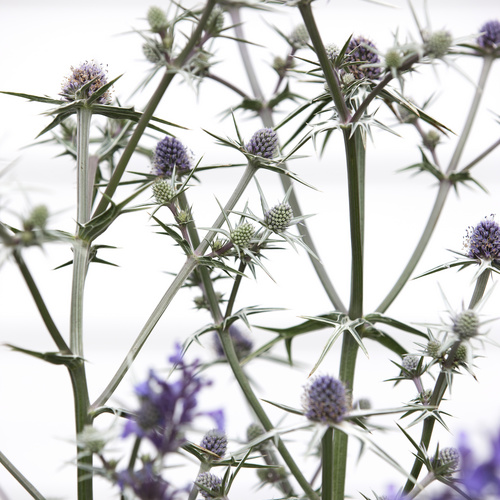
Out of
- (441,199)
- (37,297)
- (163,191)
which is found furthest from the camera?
(441,199)

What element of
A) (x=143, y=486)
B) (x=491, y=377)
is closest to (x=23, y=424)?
(x=491, y=377)

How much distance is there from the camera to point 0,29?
6.57ft

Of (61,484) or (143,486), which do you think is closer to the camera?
(143,486)

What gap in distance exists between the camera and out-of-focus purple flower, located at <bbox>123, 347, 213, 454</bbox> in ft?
1.31

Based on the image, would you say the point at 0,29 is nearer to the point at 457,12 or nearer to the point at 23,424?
the point at 23,424

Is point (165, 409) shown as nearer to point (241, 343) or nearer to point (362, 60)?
point (362, 60)

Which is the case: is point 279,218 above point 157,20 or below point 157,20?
below

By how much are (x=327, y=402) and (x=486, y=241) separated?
40cm

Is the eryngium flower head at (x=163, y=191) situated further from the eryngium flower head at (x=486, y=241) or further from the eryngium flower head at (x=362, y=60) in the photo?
the eryngium flower head at (x=486, y=241)

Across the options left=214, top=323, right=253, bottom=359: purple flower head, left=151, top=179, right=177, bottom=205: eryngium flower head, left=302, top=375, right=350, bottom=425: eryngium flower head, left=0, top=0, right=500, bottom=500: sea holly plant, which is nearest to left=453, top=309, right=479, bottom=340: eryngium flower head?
left=0, top=0, right=500, bottom=500: sea holly plant

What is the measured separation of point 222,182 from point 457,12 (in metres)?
1.07

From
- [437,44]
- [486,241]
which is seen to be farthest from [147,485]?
[486,241]

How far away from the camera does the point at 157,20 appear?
61cm

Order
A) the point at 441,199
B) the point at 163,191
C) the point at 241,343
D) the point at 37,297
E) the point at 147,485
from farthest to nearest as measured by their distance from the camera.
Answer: the point at 241,343, the point at 441,199, the point at 163,191, the point at 37,297, the point at 147,485
